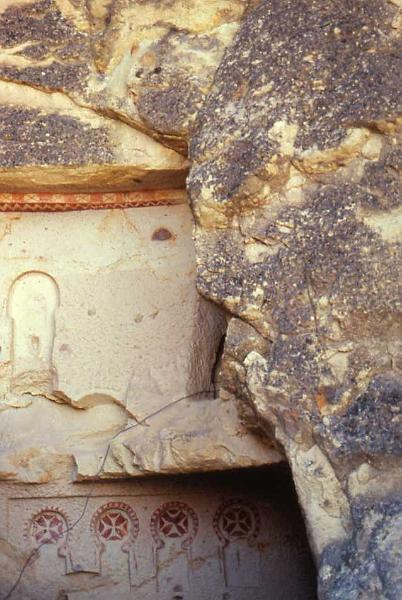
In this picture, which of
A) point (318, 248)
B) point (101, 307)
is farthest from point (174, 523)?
point (318, 248)

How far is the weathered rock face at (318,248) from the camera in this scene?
4.83m

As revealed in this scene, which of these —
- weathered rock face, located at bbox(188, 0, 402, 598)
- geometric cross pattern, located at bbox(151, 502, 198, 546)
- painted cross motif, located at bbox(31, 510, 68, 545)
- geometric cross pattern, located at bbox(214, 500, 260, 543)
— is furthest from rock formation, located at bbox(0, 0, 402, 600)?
geometric cross pattern, located at bbox(214, 500, 260, 543)

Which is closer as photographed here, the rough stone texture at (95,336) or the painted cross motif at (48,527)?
the rough stone texture at (95,336)

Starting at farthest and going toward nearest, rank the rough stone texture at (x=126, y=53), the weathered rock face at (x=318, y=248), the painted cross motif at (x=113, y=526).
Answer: the painted cross motif at (x=113, y=526)
the rough stone texture at (x=126, y=53)
the weathered rock face at (x=318, y=248)

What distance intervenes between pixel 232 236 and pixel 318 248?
39cm

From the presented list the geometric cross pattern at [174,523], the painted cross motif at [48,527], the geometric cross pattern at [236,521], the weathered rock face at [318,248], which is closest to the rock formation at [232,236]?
the weathered rock face at [318,248]

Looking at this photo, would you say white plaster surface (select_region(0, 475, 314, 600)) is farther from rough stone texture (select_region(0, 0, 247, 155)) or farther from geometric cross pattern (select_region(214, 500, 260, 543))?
rough stone texture (select_region(0, 0, 247, 155))

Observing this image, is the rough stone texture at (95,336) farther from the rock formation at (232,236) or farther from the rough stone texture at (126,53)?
the rough stone texture at (126,53)

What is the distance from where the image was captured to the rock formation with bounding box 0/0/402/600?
193 inches

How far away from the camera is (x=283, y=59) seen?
527 centimetres

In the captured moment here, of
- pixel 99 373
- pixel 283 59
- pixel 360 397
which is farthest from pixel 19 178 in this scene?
pixel 360 397

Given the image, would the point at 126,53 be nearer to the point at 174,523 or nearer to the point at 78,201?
the point at 78,201

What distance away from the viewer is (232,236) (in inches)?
208

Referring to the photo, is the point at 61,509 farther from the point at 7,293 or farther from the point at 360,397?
the point at 360,397
